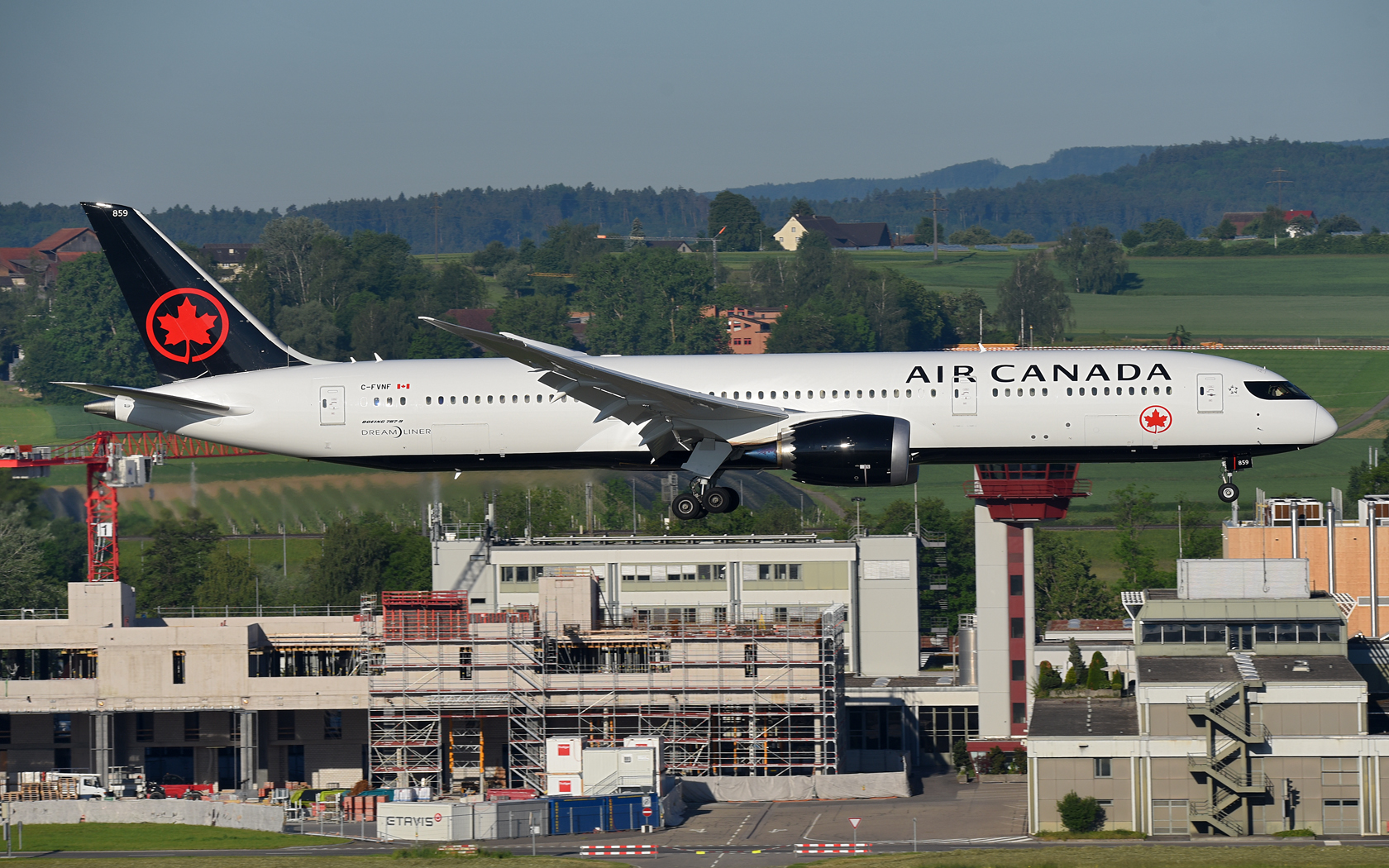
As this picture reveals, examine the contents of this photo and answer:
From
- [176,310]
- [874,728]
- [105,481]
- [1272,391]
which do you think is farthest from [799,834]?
[105,481]

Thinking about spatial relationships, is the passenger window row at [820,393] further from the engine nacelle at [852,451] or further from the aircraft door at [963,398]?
the engine nacelle at [852,451]

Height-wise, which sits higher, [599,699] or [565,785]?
[599,699]

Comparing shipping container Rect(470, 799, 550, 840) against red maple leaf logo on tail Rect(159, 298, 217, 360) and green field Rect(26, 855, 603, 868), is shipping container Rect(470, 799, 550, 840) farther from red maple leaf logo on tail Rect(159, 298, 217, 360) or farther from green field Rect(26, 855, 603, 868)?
red maple leaf logo on tail Rect(159, 298, 217, 360)

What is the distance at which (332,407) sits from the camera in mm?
59844

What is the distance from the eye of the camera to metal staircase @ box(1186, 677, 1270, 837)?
72.6 metres

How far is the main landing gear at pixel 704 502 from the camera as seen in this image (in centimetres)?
5819

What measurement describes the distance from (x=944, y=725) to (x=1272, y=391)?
50.2m

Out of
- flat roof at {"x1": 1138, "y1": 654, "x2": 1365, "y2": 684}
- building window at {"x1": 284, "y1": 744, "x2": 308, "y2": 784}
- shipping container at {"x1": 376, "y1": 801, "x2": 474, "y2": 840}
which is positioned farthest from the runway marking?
building window at {"x1": 284, "y1": 744, "x2": 308, "y2": 784}

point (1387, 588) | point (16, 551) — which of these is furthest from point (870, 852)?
point (16, 551)

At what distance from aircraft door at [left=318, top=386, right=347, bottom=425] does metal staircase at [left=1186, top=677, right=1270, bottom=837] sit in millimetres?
38104

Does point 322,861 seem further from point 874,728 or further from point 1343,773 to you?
point 1343,773

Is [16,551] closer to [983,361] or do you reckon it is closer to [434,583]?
[434,583]

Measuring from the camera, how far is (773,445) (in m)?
56.2

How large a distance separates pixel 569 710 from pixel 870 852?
21.0 m
